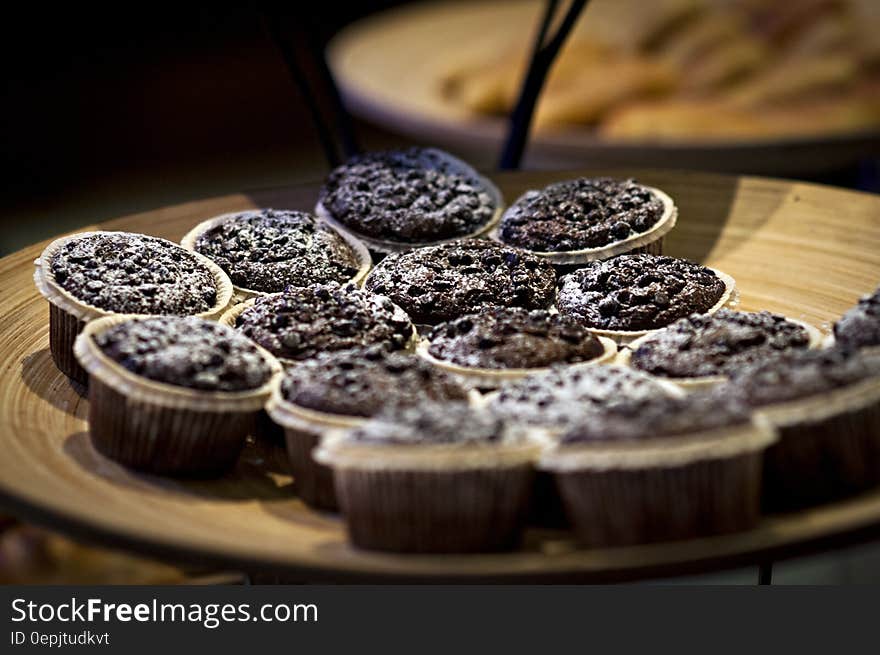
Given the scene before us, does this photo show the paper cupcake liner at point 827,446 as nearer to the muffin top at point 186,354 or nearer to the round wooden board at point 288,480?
the round wooden board at point 288,480

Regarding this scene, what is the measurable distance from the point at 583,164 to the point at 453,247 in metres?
1.73

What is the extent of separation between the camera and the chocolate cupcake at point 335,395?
61.4 inches

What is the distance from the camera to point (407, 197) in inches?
93.7

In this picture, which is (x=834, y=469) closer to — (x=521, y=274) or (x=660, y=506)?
(x=660, y=506)

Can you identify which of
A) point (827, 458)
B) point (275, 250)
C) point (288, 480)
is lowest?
point (288, 480)

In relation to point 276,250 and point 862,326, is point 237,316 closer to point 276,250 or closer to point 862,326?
point 276,250

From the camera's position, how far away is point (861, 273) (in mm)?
2330

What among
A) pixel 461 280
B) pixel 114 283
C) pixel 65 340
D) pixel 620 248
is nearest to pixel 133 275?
pixel 114 283

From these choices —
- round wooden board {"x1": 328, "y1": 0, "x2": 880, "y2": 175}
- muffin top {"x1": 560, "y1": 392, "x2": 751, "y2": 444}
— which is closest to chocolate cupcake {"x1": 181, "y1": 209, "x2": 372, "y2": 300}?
muffin top {"x1": 560, "y1": 392, "x2": 751, "y2": 444}

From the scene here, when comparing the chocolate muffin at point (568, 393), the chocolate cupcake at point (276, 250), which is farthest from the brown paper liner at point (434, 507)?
the chocolate cupcake at point (276, 250)

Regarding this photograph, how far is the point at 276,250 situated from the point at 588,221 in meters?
0.62

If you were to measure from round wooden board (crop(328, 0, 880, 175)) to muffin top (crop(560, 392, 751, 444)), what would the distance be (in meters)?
2.42

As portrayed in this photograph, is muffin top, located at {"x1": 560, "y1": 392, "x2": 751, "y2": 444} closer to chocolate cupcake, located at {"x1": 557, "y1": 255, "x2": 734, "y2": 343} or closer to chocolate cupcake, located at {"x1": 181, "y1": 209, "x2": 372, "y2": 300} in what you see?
chocolate cupcake, located at {"x1": 557, "y1": 255, "x2": 734, "y2": 343}

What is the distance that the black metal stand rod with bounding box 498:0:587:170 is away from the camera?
263 cm
